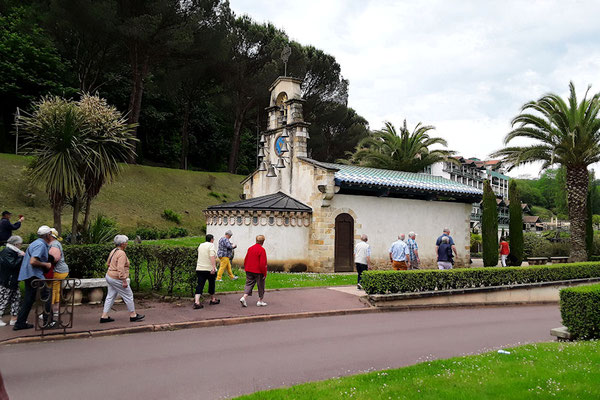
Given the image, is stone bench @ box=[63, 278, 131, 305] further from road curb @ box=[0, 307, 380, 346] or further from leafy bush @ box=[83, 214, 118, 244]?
leafy bush @ box=[83, 214, 118, 244]

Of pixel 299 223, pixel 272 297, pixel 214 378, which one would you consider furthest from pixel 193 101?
pixel 214 378

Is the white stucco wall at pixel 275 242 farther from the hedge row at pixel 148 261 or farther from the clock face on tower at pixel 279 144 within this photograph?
the hedge row at pixel 148 261

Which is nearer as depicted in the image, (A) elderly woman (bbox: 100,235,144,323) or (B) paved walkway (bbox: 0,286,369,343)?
(B) paved walkway (bbox: 0,286,369,343)

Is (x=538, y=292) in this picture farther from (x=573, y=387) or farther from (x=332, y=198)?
(x=573, y=387)

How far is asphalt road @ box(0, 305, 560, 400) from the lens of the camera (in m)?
5.79

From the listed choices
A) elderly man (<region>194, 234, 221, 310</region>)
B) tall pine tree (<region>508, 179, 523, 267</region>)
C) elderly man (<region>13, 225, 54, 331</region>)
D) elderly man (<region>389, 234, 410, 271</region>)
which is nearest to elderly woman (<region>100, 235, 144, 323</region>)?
elderly man (<region>13, 225, 54, 331</region>)

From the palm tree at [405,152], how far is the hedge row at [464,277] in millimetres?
16252

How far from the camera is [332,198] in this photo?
773 inches

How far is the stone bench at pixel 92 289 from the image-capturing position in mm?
10766

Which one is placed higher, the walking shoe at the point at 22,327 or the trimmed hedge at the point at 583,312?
the trimmed hedge at the point at 583,312

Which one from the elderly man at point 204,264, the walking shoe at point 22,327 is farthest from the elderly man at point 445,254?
the walking shoe at point 22,327

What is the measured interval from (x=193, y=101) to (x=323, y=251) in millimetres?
34765

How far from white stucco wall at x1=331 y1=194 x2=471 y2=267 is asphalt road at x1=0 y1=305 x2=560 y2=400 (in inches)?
393

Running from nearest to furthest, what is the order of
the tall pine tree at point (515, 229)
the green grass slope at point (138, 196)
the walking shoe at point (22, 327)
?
the walking shoe at point (22, 327)
the tall pine tree at point (515, 229)
the green grass slope at point (138, 196)
